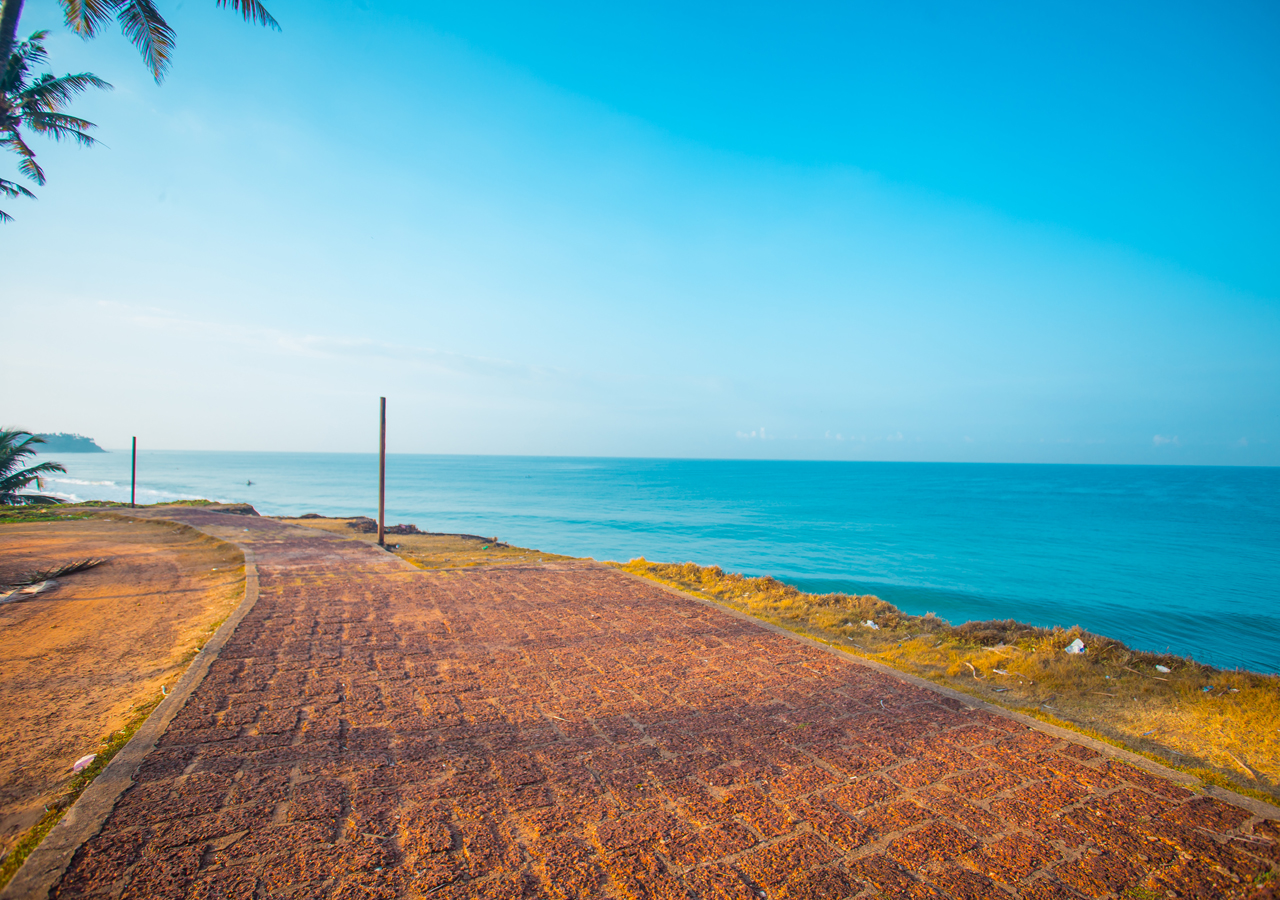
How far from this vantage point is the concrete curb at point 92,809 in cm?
224

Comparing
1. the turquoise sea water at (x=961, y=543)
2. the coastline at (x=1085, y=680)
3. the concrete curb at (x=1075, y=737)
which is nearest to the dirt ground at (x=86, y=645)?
the concrete curb at (x=1075, y=737)

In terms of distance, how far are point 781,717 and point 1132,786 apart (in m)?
2.00

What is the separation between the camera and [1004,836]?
2.71 m

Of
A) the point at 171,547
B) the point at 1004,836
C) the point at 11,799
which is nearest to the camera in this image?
the point at 1004,836

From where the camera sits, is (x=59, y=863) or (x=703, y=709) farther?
(x=703, y=709)

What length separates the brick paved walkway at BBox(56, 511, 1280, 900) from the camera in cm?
237

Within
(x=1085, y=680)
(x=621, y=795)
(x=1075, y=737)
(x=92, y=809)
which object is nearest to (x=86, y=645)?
(x=92, y=809)

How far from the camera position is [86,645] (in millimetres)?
5449

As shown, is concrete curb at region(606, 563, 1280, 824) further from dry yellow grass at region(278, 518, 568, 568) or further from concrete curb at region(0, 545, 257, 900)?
dry yellow grass at region(278, 518, 568, 568)

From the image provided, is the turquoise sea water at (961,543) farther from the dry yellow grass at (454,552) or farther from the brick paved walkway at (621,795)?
the brick paved walkway at (621,795)

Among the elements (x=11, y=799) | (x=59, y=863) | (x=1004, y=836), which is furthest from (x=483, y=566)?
(x=1004, y=836)

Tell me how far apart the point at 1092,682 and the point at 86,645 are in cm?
950

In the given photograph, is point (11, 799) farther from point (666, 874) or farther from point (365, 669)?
point (666, 874)

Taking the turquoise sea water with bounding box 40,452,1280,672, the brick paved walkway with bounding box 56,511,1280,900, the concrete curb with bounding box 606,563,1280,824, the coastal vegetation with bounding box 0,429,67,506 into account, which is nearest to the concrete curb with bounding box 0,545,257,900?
the brick paved walkway with bounding box 56,511,1280,900
